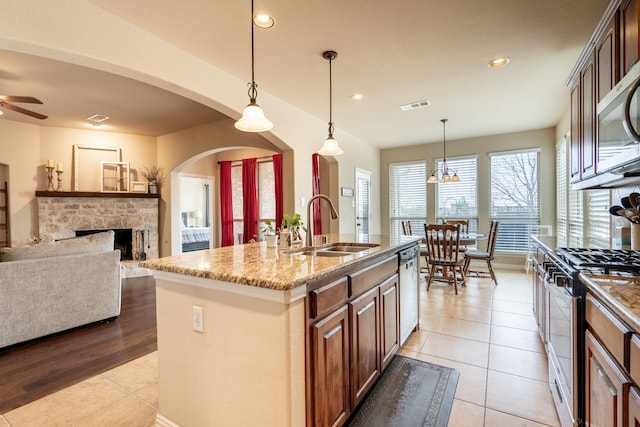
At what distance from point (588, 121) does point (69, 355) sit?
4.56 meters

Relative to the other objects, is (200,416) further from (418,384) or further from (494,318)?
(494,318)

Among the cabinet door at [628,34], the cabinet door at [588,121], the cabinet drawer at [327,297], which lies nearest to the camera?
the cabinet drawer at [327,297]

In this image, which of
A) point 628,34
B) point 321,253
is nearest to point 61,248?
point 321,253

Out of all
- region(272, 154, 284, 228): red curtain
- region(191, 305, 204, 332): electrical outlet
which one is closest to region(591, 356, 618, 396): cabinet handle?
region(191, 305, 204, 332): electrical outlet

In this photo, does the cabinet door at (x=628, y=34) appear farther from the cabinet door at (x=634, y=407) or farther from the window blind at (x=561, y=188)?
the window blind at (x=561, y=188)

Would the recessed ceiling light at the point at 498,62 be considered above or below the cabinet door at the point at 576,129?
above

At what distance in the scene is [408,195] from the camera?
7121 mm

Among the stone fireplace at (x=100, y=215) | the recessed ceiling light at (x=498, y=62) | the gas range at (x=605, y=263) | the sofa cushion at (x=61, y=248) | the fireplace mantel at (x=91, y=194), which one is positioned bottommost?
the sofa cushion at (x=61, y=248)

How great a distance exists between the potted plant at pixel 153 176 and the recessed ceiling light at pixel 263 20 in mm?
4757

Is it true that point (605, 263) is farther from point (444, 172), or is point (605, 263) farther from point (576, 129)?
point (444, 172)

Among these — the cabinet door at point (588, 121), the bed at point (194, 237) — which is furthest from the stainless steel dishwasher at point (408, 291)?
the bed at point (194, 237)

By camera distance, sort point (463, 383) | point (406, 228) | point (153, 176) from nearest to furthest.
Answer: point (463, 383)
point (406, 228)
point (153, 176)

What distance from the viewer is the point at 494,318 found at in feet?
11.0

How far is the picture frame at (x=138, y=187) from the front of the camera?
19.8 feet
